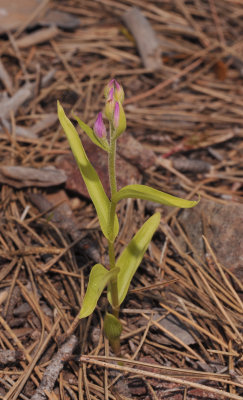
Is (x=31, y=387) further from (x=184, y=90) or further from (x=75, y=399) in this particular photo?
(x=184, y=90)

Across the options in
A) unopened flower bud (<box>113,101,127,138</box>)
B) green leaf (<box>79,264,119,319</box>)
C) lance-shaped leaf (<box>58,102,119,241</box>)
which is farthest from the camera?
lance-shaped leaf (<box>58,102,119,241</box>)

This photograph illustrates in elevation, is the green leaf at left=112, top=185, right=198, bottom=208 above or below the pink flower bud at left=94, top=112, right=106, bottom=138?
below

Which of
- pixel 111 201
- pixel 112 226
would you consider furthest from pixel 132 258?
pixel 111 201

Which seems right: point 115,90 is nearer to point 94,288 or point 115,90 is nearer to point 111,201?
point 111,201

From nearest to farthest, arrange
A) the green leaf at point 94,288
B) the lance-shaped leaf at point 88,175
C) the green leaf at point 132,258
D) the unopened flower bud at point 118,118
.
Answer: the unopened flower bud at point 118,118, the green leaf at point 94,288, the lance-shaped leaf at point 88,175, the green leaf at point 132,258

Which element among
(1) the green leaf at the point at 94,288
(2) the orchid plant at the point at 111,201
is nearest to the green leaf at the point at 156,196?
(2) the orchid plant at the point at 111,201

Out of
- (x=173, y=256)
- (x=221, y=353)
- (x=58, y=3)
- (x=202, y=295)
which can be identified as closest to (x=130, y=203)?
(x=173, y=256)

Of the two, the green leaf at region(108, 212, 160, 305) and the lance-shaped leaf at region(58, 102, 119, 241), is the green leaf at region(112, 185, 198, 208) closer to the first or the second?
the lance-shaped leaf at region(58, 102, 119, 241)

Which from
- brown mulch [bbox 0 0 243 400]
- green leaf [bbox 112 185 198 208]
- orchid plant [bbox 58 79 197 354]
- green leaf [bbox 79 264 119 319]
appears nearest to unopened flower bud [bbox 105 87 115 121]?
orchid plant [bbox 58 79 197 354]

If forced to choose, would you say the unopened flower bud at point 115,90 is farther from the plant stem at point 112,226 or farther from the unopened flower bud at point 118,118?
the plant stem at point 112,226

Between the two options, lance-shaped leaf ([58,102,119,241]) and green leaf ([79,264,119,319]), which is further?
lance-shaped leaf ([58,102,119,241])
